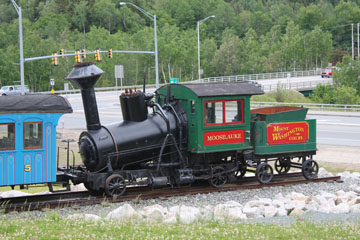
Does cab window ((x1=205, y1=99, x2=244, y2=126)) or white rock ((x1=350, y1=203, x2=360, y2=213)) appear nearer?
white rock ((x1=350, y1=203, x2=360, y2=213))

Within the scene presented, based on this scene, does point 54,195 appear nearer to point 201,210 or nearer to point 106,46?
point 201,210

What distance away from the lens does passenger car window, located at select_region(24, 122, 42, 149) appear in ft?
40.4

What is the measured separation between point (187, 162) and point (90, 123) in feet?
9.82

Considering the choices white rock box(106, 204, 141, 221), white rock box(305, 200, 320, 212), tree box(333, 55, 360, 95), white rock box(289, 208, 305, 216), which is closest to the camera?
white rock box(106, 204, 141, 221)

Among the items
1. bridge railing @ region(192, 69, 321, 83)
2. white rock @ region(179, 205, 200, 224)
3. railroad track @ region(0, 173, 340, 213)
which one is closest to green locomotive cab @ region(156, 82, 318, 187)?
railroad track @ region(0, 173, 340, 213)

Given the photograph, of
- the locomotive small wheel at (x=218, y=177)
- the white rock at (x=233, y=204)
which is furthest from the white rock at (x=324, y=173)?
the white rock at (x=233, y=204)

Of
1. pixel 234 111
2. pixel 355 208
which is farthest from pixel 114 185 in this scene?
pixel 355 208

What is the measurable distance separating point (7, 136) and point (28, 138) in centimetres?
47

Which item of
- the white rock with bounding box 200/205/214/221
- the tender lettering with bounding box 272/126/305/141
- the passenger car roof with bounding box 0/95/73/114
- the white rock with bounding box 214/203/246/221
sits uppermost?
the passenger car roof with bounding box 0/95/73/114

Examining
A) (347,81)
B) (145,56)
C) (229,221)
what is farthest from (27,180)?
(145,56)

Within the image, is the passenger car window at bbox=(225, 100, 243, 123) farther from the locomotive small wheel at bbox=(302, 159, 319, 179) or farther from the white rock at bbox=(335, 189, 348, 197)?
the white rock at bbox=(335, 189, 348, 197)

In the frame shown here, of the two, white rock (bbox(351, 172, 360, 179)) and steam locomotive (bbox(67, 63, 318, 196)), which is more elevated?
steam locomotive (bbox(67, 63, 318, 196))

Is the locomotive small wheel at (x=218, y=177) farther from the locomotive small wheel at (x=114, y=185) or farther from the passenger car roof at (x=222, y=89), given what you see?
the locomotive small wheel at (x=114, y=185)

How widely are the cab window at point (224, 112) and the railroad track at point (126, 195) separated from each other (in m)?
1.84
